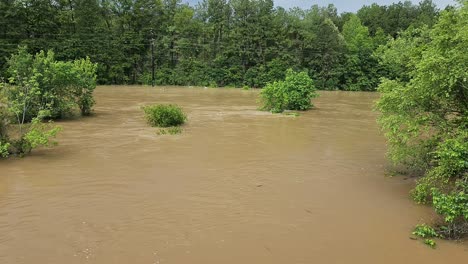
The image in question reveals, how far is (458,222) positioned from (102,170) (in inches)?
313

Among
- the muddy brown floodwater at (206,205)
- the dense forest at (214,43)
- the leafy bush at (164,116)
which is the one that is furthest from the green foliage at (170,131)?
the dense forest at (214,43)

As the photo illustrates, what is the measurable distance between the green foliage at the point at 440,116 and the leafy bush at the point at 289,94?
1466 centimetres

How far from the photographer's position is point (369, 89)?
53062 mm

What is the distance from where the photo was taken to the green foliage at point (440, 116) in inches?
278

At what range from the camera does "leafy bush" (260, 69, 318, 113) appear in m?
24.4

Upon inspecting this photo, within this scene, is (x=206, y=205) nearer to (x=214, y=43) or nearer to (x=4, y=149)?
(x=4, y=149)

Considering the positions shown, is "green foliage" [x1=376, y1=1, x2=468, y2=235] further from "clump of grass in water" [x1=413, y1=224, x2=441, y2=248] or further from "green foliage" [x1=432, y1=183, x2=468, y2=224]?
"clump of grass in water" [x1=413, y1=224, x2=441, y2=248]

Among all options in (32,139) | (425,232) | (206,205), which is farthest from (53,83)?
(425,232)

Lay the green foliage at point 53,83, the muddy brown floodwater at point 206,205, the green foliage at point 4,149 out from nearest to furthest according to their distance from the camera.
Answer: the muddy brown floodwater at point 206,205, the green foliage at point 4,149, the green foliage at point 53,83

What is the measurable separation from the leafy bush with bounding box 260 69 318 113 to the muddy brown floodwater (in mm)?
9567

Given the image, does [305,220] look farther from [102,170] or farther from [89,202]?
[102,170]

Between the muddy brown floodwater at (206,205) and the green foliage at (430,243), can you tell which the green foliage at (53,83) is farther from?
the green foliage at (430,243)

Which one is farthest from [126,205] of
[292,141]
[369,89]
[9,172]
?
[369,89]

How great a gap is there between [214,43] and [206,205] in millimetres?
49269
